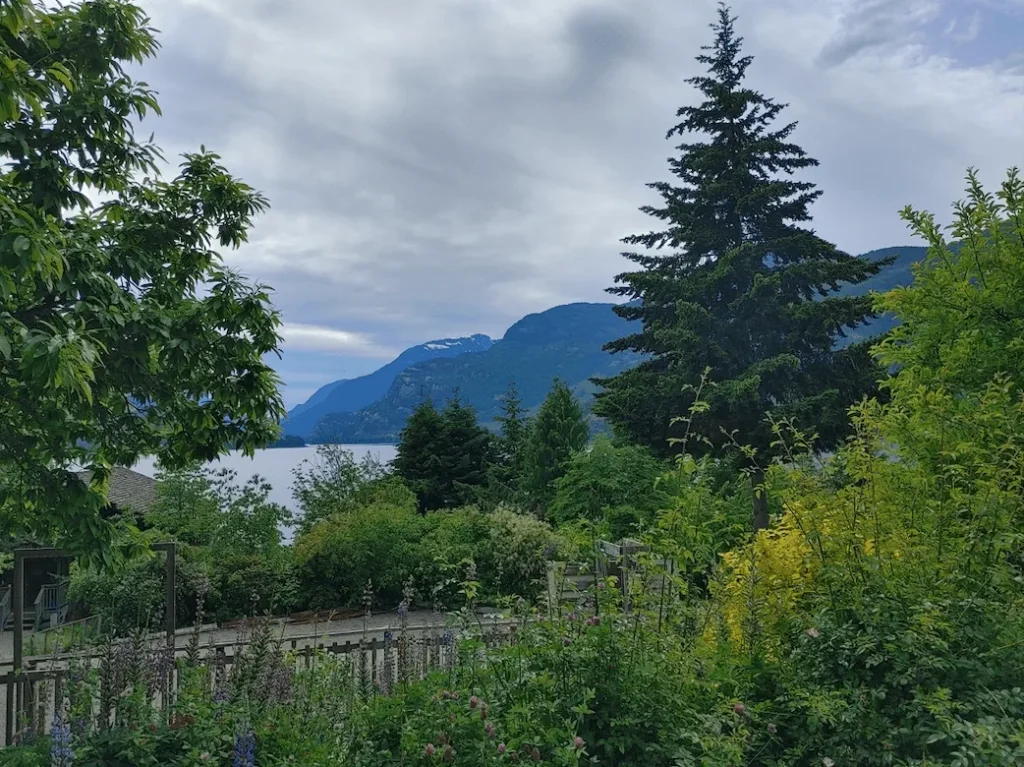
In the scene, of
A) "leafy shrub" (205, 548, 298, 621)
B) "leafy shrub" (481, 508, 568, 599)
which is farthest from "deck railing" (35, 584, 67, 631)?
"leafy shrub" (481, 508, 568, 599)

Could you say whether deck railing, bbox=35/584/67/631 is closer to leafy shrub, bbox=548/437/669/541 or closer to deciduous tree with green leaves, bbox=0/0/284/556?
leafy shrub, bbox=548/437/669/541

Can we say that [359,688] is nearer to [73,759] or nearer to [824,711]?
[73,759]

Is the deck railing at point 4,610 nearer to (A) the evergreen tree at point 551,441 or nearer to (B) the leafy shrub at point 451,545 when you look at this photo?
(B) the leafy shrub at point 451,545

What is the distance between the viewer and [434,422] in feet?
85.8

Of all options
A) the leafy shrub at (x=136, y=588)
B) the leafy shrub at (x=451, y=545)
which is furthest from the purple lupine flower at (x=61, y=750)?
the leafy shrub at (x=451, y=545)

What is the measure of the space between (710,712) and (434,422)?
77.2 feet

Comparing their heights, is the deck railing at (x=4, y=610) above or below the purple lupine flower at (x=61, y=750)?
below

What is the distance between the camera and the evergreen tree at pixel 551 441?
23281 mm

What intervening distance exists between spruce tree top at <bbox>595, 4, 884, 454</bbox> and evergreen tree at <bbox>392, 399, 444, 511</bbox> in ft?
31.8

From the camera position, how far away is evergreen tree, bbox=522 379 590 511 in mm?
23281

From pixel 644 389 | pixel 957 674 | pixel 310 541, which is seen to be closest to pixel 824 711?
pixel 957 674

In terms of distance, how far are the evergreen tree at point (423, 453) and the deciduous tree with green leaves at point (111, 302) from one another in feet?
65.2

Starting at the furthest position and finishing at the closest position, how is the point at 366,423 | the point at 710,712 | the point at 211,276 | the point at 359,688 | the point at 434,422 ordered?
1. the point at 366,423
2. the point at 434,422
3. the point at 211,276
4. the point at 359,688
5. the point at 710,712

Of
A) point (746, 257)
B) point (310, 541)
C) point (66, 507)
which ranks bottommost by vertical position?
point (310, 541)
